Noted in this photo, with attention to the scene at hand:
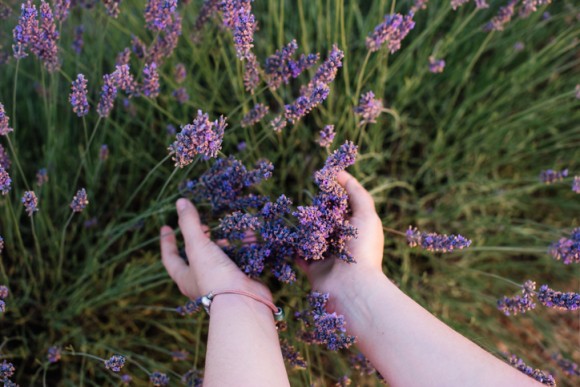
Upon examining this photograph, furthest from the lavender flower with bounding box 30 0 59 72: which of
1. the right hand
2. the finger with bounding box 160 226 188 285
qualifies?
the right hand

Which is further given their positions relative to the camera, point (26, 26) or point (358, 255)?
point (358, 255)

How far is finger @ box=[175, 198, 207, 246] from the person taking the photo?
5.01ft

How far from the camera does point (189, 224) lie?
1.56m

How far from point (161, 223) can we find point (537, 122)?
1636 mm

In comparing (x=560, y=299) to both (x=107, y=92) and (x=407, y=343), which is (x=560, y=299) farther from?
(x=107, y=92)

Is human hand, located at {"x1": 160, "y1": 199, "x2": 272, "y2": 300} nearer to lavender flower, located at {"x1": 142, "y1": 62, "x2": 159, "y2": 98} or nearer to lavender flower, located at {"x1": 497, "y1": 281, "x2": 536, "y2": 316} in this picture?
lavender flower, located at {"x1": 142, "y1": 62, "x2": 159, "y2": 98}

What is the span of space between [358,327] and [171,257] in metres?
0.65

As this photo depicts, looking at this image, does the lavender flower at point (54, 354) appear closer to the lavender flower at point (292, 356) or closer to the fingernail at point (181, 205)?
the fingernail at point (181, 205)

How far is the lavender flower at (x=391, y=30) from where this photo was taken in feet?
5.06

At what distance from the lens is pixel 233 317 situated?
4.34ft

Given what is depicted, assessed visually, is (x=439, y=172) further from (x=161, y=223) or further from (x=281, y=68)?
(x=161, y=223)

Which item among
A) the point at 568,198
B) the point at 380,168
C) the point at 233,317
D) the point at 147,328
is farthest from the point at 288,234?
the point at 568,198

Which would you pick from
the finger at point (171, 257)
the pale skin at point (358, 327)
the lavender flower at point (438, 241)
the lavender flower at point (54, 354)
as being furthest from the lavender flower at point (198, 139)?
the lavender flower at point (54, 354)

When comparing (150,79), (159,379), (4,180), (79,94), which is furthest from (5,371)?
(150,79)
